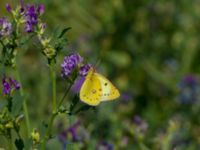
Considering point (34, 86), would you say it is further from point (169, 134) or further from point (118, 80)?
point (169, 134)

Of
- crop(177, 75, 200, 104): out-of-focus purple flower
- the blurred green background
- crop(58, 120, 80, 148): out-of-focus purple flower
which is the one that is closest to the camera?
crop(58, 120, 80, 148): out-of-focus purple flower

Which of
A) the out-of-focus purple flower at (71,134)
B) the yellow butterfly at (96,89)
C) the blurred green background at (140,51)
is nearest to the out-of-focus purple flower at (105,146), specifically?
the out-of-focus purple flower at (71,134)

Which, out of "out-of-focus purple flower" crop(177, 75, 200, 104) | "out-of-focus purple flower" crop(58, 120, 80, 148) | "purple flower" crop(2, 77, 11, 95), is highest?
"purple flower" crop(2, 77, 11, 95)

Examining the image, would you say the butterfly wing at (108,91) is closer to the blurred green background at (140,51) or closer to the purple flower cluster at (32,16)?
the purple flower cluster at (32,16)

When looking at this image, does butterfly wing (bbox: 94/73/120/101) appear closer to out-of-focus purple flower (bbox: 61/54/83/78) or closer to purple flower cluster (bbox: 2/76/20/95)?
out-of-focus purple flower (bbox: 61/54/83/78)

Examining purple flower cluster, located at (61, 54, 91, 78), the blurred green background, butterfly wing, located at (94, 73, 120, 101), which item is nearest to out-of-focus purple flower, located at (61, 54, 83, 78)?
purple flower cluster, located at (61, 54, 91, 78)

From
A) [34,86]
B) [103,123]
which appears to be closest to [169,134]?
[103,123]

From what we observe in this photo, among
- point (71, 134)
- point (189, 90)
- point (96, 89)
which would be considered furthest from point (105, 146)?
point (189, 90)
